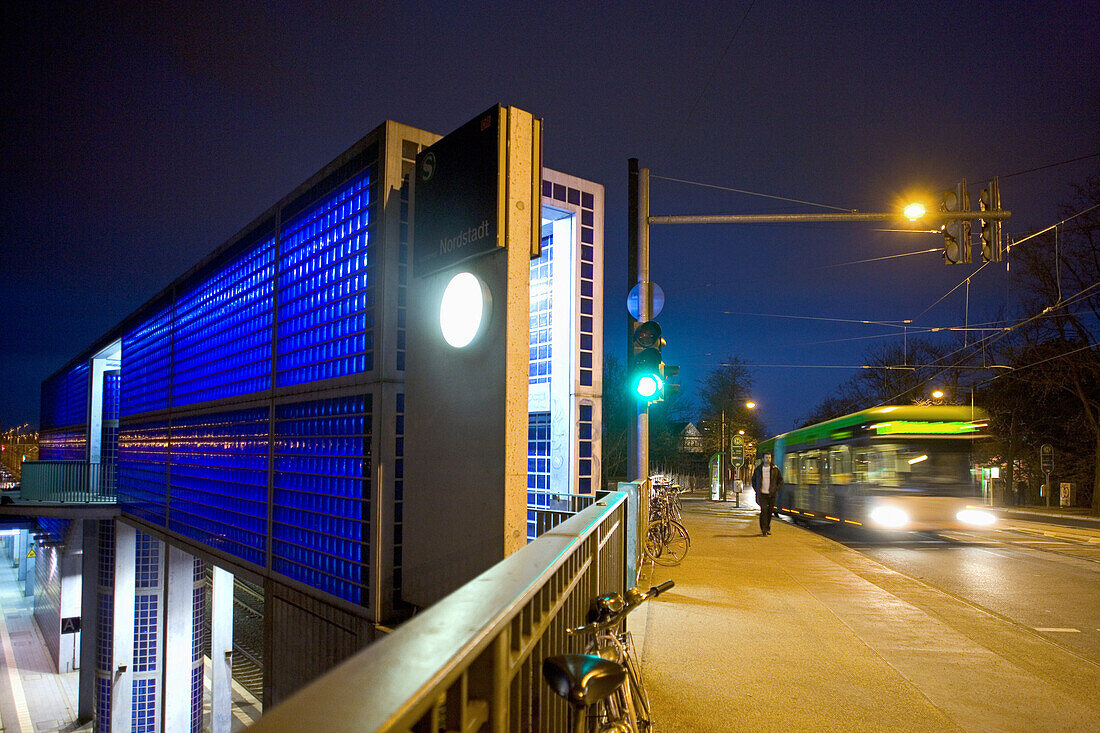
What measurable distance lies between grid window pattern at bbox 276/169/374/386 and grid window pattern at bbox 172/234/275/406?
92cm

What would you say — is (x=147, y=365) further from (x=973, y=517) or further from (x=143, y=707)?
(x=973, y=517)

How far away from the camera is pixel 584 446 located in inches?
474

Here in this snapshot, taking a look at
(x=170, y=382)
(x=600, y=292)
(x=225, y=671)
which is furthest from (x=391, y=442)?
(x=225, y=671)

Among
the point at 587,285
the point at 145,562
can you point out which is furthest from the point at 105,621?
the point at 587,285

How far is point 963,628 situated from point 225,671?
19.6m

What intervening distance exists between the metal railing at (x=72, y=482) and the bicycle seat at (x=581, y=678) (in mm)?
26609

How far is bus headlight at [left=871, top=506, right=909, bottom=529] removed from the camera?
55.7 ft

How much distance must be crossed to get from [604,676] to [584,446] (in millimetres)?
9810

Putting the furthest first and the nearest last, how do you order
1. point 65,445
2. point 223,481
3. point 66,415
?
point 65,445 → point 66,415 → point 223,481

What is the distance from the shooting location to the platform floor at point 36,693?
2356 cm

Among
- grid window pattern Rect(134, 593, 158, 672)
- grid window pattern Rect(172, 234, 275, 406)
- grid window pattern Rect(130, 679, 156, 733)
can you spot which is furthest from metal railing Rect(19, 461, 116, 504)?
grid window pattern Rect(172, 234, 275, 406)

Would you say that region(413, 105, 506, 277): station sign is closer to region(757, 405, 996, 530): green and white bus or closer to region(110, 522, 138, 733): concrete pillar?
region(757, 405, 996, 530): green and white bus

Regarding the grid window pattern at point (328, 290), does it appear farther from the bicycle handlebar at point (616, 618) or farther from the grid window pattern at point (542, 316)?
the bicycle handlebar at point (616, 618)

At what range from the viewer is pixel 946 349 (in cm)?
5066
